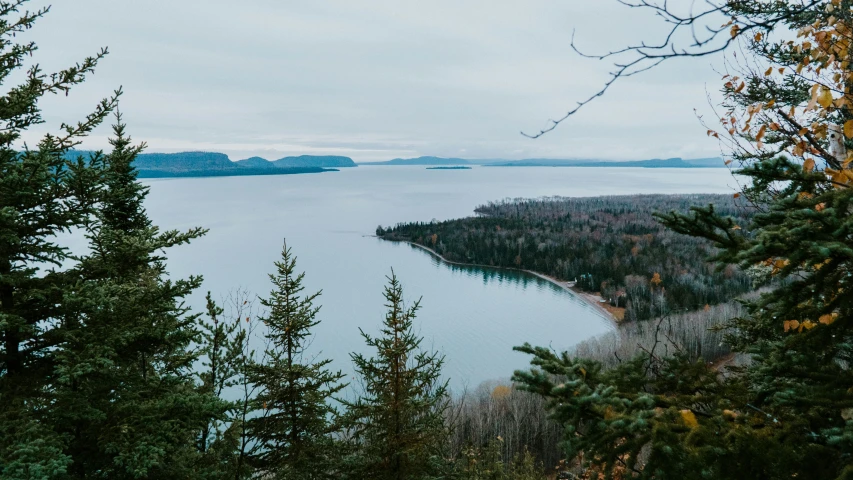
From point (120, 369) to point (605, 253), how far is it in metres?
63.6

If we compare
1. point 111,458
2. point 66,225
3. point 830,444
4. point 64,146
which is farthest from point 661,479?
point 64,146

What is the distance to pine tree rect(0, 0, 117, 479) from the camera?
4.73 meters

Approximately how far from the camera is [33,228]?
5.21 meters

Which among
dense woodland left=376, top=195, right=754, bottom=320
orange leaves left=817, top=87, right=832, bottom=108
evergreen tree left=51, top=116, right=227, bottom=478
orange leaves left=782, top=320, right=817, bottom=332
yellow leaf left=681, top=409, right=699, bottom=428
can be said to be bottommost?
dense woodland left=376, top=195, right=754, bottom=320

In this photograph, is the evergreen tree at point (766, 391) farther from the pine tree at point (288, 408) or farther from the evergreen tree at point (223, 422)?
the pine tree at point (288, 408)

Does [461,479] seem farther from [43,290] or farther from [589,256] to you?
[589,256]

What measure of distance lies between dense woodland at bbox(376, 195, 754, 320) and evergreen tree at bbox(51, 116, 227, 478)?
27868 mm

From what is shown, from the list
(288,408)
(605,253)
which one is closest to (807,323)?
(288,408)

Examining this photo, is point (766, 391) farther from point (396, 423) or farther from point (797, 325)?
point (396, 423)

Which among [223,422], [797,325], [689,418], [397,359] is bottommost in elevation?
[223,422]

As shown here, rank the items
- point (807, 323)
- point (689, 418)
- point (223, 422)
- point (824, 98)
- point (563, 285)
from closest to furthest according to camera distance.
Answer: point (689, 418), point (824, 98), point (807, 323), point (223, 422), point (563, 285)

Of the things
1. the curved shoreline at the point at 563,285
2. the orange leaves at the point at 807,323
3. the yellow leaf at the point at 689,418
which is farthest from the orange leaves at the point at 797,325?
the curved shoreline at the point at 563,285

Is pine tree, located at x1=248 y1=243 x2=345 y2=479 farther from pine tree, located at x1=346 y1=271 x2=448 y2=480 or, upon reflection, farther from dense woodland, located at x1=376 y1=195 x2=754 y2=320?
dense woodland, located at x1=376 y1=195 x2=754 y2=320

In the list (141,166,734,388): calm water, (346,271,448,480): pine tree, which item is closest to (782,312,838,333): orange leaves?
(346,271,448,480): pine tree
